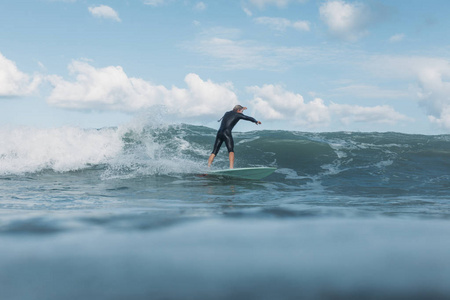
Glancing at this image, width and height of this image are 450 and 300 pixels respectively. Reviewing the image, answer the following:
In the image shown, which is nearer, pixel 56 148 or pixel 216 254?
pixel 216 254

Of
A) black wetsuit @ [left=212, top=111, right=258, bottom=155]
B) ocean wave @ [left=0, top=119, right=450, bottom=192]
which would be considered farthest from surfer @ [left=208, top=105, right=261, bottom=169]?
ocean wave @ [left=0, top=119, right=450, bottom=192]

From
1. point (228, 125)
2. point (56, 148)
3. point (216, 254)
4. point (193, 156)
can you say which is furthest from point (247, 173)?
point (216, 254)

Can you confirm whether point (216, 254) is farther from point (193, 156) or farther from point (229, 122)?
point (193, 156)

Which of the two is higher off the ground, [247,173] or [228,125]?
[228,125]

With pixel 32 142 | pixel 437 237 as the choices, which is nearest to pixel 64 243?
pixel 437 237

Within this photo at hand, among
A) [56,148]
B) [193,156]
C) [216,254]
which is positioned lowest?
[216,254]

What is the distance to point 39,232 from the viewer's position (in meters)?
2.96

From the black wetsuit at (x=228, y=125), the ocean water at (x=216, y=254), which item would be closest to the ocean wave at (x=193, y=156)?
the black wetsuit at (x=228, y=125)

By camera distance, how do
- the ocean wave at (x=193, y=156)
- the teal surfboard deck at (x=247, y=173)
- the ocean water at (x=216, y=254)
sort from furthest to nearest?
the ocean wave at (x=193, y=156) < the teal surfboard deck at (x=247, y=173) < the ocean water at (x=216, y=254)

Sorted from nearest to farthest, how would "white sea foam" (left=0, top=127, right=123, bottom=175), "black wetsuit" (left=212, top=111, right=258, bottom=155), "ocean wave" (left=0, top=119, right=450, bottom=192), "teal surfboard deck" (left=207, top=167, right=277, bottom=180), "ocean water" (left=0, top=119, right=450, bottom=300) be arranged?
"ocean water" (left=0, top=119, right=450, bottom=300) < "teal surfboard deck" (left=207, top=167, right=277, bottom=180) < "black wetsuit" (left=212, top=111, right=258, bottom=155) < "ocean wave" (left=0, top=119, right=450, bottom=192) < "white sea foam" (left=0, top=127, right=123, bottom=175)

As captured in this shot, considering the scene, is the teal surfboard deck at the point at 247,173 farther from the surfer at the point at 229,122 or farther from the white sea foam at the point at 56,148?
the white sea foam at the point at 56,148

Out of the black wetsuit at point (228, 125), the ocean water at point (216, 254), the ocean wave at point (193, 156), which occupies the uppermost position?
the black wetsuit at point (228, 125)

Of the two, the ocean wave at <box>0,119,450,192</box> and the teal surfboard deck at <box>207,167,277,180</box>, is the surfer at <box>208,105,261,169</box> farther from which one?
the ocean wave at <box>0,119,450,192</box>

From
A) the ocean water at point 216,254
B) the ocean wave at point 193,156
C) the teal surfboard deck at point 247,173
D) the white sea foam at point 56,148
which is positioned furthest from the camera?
the white sea foam at point 56,148
